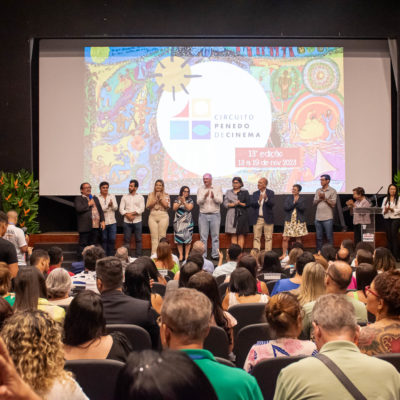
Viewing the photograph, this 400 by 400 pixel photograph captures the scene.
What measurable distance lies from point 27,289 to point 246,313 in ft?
4.24

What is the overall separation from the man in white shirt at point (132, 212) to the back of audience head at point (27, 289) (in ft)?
19.5

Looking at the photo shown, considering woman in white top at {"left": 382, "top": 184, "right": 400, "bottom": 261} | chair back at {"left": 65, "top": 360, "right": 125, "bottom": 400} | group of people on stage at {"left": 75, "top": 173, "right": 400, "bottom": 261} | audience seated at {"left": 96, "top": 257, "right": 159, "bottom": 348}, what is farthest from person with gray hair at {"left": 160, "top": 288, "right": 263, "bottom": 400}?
woman in white top at {"left": 382, "top": 184, "right": 400, "bottom": 261}

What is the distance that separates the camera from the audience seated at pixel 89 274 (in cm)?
437

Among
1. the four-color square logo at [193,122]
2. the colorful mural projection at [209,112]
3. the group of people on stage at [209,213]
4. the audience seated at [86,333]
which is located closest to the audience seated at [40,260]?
the audience seated at [86,333]

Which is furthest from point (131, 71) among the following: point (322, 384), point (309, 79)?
point (322, 384)

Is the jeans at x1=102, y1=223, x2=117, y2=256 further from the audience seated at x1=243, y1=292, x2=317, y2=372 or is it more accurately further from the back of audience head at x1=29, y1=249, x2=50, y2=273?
the audience seated at x1=243, y1=292, x2=317, y2=372

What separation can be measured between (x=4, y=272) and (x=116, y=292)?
73cm

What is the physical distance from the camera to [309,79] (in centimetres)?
988

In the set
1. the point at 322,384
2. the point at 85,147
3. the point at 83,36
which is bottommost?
the point at 322,384

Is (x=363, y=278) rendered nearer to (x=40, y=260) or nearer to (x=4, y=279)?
(x=4, y=279)

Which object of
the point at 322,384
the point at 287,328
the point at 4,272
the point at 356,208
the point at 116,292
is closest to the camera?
the point at 322,384

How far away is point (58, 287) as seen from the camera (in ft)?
11.3

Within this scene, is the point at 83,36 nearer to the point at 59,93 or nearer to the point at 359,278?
the point at 59,93

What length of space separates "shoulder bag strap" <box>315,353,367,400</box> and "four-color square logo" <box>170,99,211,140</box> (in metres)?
8.24
